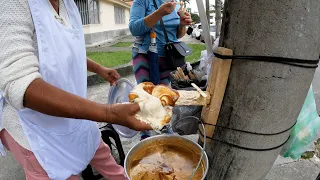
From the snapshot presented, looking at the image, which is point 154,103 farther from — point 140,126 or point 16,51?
point 16,51

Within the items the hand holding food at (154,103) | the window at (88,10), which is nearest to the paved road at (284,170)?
the hand holding food at (154,103)

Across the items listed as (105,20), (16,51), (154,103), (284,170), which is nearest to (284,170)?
(284,170)

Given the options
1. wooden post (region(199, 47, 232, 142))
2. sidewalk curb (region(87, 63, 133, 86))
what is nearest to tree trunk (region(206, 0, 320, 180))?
wooden post (region(199, 47, 232, 142))

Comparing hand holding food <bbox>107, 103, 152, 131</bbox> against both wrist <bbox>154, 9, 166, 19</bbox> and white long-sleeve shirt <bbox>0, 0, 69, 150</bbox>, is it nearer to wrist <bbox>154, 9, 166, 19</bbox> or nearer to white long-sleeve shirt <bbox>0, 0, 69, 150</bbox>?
white long-sleeve shirt <bbox>0, 0, 69, 150</bbox>

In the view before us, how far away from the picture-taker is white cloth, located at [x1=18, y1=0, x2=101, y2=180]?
3.63 ft

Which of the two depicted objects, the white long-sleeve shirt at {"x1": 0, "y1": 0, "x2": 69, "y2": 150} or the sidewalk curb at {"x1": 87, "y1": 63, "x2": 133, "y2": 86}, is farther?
the sidewalk curb at {"x1": 87, "y1": 63, "x2": 133, "y2": 86}

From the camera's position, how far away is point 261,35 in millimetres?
1050

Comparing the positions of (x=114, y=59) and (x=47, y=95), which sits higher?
(x=47, y=95)

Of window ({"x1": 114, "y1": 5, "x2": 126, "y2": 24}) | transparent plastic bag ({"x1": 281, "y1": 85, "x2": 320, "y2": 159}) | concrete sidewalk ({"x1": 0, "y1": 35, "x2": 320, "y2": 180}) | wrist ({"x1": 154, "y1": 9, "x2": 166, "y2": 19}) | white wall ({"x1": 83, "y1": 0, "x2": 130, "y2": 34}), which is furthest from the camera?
window ({"x1": 114, "y1": 5, "x2": 126, "y2": 24})

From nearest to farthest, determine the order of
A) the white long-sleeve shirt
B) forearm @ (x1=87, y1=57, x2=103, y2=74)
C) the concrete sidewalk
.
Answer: the white long-sleeve shirt < forearm @ (x1=87, y1=57, x2=103, y2=74) < the concrete sidewalk

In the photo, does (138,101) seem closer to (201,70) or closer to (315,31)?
(315,31)

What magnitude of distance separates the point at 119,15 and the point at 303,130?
19886mm

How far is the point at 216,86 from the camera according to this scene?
1.18 m

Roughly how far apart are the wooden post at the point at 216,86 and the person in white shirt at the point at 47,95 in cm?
43
